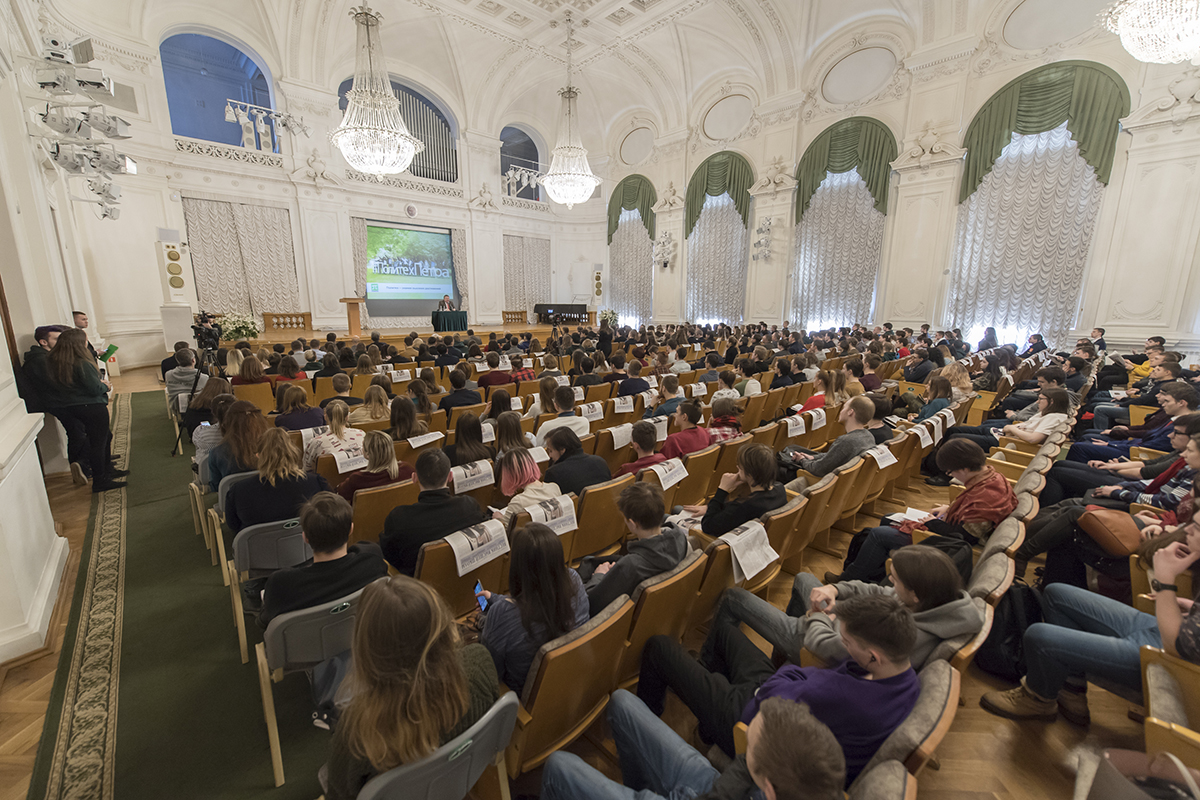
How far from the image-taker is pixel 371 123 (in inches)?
339

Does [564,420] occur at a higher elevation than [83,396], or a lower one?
lower

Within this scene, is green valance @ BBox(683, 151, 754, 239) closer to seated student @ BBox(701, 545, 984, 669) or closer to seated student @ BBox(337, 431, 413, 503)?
seated student @ BBox(337, 431, 413, 503)

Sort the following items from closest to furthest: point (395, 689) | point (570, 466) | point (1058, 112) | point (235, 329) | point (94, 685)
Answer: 1. point (395, 689)
2. point (94, 685)
3. point (570, 466)
4. point (1058, 112)
5. point (235, 329)

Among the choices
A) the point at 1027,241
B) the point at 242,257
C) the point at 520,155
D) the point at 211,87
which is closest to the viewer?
the point at 1027,241

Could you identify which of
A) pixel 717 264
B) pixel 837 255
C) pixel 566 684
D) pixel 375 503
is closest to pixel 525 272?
pixel 717 264

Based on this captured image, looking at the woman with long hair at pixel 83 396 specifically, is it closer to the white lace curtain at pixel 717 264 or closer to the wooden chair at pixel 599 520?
the wooden chair at pixel 599 520

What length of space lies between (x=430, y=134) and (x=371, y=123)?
25.8 ft

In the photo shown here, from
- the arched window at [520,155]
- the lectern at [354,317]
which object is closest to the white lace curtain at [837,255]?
the arched window at [520,155]

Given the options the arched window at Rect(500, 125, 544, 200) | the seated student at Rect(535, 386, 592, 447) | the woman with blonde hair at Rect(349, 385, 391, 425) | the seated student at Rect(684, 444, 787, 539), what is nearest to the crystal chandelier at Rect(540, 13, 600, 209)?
the arched window at Rect(500, 125, 544, 200)

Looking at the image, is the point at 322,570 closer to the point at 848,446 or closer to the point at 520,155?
the point at 848,446

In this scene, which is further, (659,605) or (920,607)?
(659,605)

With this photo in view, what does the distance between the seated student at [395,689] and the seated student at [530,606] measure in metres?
0.38

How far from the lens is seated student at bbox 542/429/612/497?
302cm

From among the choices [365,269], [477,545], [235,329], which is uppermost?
[365,269]
